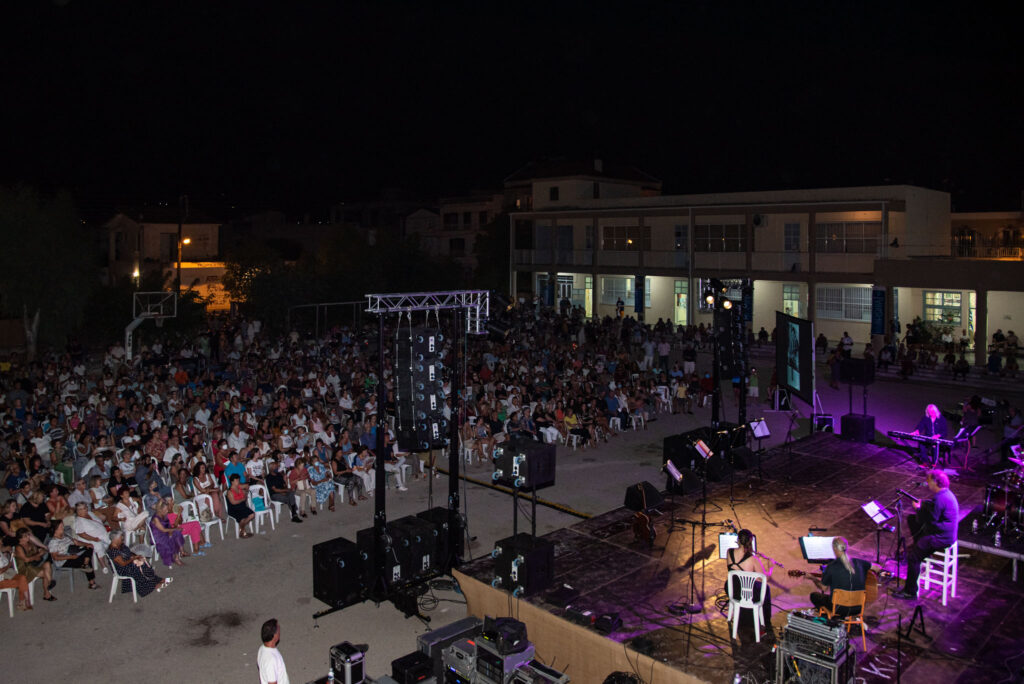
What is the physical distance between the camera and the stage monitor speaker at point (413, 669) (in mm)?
7520

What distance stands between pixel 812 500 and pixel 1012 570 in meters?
3.12

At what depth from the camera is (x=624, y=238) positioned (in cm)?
3903

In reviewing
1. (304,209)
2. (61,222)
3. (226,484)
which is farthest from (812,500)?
(304,209)

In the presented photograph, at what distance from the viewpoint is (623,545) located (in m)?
10.6

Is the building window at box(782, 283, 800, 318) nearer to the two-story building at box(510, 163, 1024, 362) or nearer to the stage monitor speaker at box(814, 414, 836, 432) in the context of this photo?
the two-story building at box(510, 163, 1024, 362)

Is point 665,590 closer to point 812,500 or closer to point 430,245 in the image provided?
point 812,500

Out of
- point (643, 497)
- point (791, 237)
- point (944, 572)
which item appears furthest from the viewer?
point (791, 237)

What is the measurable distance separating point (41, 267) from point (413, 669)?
2580cm

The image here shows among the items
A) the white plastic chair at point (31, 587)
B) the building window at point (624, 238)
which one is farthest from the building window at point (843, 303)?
the white plastic chair at point (31, 587)

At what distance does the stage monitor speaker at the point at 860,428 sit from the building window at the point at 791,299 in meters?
17.4

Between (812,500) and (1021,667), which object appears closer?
(1021,667)

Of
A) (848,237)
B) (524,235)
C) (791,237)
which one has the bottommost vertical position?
(848,237)

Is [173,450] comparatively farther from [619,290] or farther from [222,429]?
[619,290]

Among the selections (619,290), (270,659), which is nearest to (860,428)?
(270,659)
